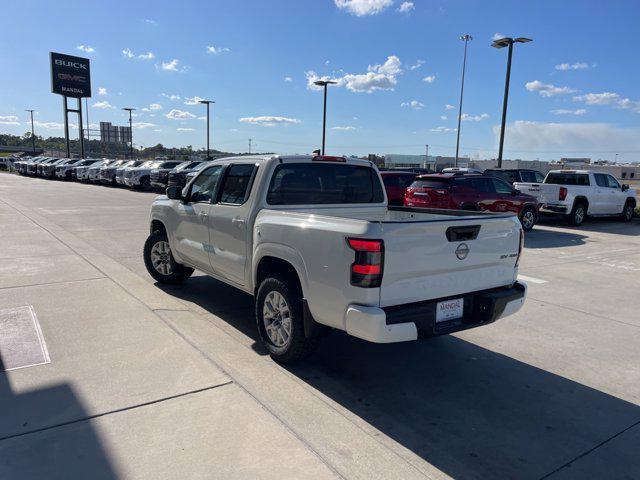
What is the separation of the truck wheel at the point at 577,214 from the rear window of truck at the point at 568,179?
Answer: 2.58ft

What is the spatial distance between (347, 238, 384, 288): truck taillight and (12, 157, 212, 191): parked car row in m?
16.9

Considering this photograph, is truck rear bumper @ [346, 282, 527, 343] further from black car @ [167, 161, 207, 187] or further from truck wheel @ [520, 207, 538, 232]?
black car @ [167, 161, 207, 187]

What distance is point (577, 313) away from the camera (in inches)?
240

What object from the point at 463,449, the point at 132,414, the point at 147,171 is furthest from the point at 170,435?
the point at 147,171

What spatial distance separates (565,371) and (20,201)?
20.6m

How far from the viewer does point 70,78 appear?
54.7 m

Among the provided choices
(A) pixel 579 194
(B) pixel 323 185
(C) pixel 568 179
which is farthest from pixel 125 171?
(B) pixel 323 185

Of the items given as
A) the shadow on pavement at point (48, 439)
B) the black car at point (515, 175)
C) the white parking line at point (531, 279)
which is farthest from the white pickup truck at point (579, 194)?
the shadow on pavement at point (48, 439)

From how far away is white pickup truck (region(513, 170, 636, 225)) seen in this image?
1536 centimetres

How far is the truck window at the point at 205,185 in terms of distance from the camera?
5602mm

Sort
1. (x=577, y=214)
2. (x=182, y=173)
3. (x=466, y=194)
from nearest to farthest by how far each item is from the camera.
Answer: (x=466, y=194), (x=577, y=214), (x=182, y=173)

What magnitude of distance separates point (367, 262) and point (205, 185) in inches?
121

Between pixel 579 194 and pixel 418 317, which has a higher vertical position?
pixel 579 194

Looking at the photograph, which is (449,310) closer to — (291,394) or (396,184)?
(291,394)
